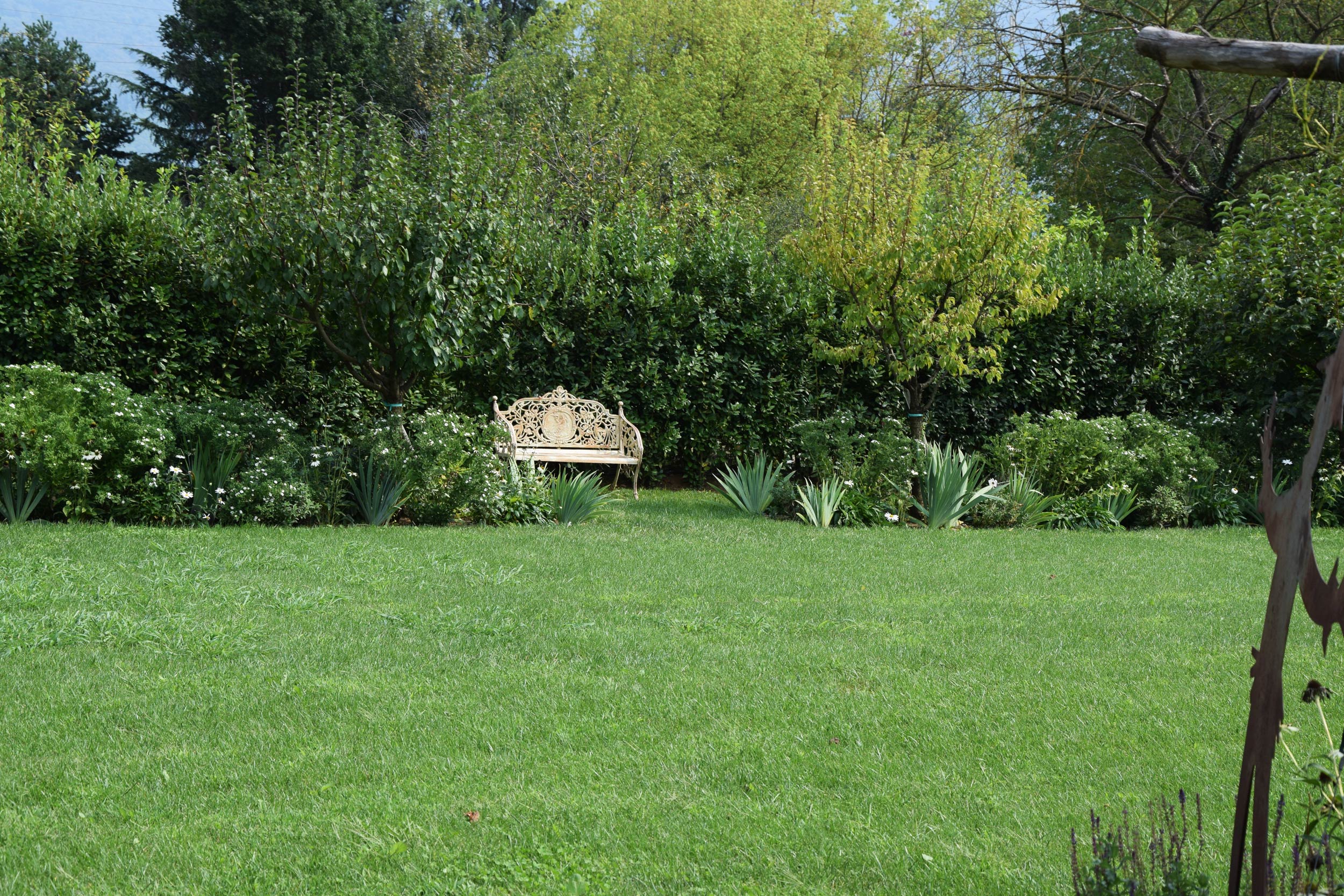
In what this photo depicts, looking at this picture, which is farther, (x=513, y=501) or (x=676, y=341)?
(x=676, y=341)

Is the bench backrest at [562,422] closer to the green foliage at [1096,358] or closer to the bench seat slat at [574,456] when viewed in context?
the bench seat slat at [574,456]

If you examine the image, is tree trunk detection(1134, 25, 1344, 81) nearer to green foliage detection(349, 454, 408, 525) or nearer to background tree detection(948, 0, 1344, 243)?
green foliage detection(349, 454, 408, 525)

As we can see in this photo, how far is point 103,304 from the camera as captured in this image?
31.5ft

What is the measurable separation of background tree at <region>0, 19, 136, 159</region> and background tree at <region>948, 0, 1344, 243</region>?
69.5ft

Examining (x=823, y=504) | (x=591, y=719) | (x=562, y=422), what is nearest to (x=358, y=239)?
(x=562, y=422)

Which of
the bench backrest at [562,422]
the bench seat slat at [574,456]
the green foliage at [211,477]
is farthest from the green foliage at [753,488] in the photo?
the green foliage at [211,477]

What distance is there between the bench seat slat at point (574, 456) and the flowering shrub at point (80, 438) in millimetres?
3376

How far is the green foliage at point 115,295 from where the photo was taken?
9445 mm

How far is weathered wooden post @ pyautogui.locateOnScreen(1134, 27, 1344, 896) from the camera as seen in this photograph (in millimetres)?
1449

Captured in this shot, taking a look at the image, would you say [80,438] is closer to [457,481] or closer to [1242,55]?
[457,481]

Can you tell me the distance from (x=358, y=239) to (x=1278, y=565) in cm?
781

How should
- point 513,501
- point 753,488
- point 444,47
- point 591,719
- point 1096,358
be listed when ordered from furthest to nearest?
point 444,47
point 1096,358
point 753,488
point 513,501
point 591,719

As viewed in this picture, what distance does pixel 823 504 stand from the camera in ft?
29.8

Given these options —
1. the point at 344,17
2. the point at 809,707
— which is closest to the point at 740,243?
the point at 809,707
